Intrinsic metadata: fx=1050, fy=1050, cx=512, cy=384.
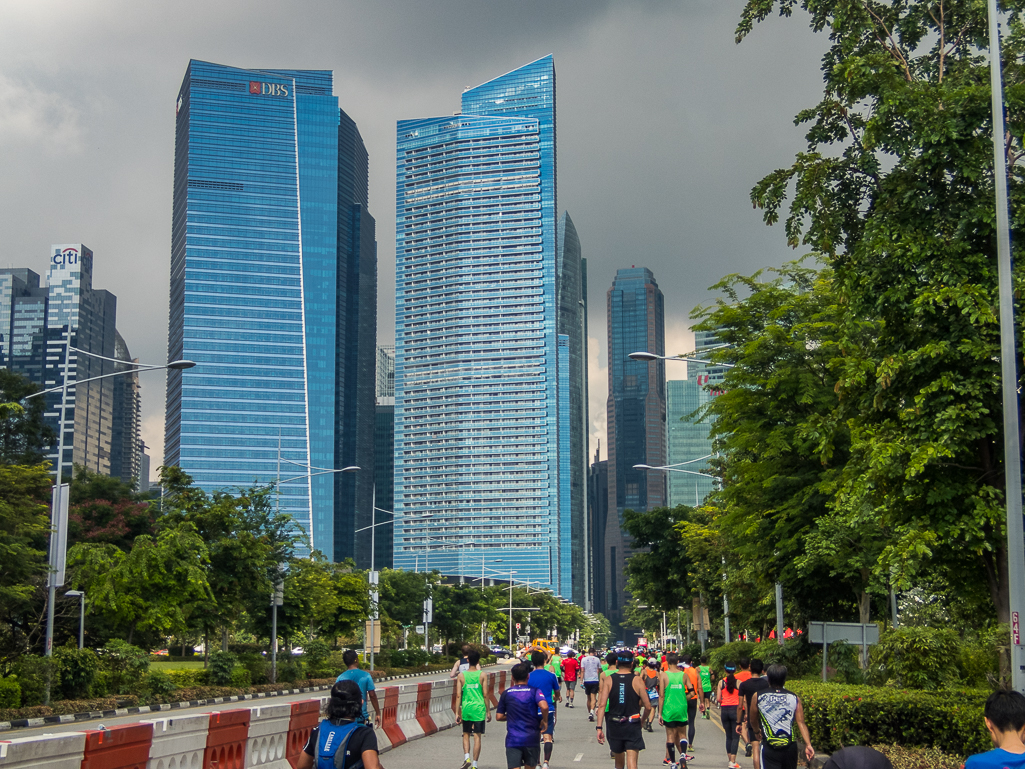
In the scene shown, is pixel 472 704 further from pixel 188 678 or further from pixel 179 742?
pixel 188 678

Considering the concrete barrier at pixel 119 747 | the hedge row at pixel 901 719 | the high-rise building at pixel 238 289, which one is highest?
the high-rise building at pixel 238 289

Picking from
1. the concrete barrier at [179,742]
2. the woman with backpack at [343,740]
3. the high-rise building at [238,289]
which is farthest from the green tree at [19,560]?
the high-rise building at [238,289]

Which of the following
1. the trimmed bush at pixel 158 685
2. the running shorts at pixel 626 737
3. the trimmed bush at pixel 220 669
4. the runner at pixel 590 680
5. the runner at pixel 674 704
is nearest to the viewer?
the running shorts at pixel 626 737

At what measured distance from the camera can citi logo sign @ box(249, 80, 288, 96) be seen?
19088 cm

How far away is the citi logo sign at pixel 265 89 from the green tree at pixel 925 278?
187 m

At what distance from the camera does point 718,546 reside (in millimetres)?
39750

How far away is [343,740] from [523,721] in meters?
5.27

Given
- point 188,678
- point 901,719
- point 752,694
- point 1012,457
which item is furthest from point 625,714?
point 188,678

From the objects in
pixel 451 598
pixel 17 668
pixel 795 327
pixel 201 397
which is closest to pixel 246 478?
pixel 201 397

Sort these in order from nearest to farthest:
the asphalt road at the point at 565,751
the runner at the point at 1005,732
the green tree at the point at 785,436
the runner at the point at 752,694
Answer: the runner at the point at 1005,732, the runner at the point at 752,694, the asphalt road at the point at 565,751, the green tree at the point at 785,436

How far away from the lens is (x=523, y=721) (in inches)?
467

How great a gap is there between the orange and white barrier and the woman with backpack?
2365 millimetres

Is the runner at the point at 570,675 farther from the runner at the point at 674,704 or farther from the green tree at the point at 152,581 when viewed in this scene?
the runner at the point at 674,704

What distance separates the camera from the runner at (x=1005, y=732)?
5.47m
